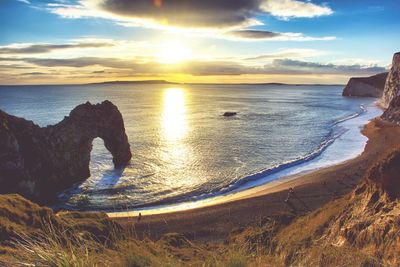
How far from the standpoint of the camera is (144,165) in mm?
32531

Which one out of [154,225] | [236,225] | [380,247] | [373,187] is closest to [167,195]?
[154,225]

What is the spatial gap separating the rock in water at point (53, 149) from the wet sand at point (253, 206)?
21.9ft

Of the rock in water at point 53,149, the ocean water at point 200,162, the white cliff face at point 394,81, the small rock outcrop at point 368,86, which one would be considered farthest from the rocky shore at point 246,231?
the small rock outcrop at point 368,86

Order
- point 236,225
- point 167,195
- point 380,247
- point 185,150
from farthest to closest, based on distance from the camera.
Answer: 1. point 185,150
2. point 167,195
3. point 236,225
4. point 380,247

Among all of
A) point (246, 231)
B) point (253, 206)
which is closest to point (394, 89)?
point (253, 206)

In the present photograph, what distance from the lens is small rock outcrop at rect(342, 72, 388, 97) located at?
158125 millimetres

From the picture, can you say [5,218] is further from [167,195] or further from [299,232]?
[167,195]

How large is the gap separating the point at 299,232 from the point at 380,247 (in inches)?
170

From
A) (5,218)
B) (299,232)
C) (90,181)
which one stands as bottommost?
(90,181)

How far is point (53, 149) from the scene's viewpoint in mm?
25312

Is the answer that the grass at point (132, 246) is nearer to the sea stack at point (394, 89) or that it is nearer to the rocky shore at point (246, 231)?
the rocky shore at point (246, 231)

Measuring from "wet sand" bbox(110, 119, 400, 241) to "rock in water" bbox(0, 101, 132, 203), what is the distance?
667cm

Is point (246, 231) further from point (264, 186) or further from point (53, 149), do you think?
point (53, 149)

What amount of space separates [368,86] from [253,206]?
6374 inches
